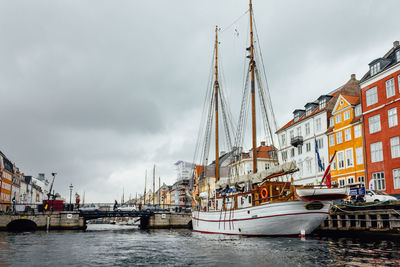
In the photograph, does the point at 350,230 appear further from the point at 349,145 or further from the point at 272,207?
the point at 349,145

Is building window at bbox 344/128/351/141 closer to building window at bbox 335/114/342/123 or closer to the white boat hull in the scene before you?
building window at bbox 335/114/342/123

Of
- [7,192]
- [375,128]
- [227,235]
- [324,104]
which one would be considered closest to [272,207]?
[227,235]

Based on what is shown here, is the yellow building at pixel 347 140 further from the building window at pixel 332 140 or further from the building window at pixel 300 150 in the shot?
the building window at pixel 300 150

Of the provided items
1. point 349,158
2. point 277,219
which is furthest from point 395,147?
point 277,219

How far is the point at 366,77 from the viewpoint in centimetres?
4741

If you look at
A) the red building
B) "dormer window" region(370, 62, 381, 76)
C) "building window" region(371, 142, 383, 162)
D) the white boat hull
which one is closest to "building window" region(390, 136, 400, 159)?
the red building

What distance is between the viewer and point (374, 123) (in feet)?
149

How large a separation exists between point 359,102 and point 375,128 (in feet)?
24.0

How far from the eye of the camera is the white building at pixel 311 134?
5750cm

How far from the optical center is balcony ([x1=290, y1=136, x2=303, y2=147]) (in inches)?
2430

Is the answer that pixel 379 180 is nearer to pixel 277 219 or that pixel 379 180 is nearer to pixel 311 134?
pixel 311 134

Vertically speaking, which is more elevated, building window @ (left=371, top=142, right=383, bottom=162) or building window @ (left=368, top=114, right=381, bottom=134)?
building window @ (left=368, top=114, right=381, bottom=134)

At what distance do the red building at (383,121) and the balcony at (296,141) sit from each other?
50.6 feet

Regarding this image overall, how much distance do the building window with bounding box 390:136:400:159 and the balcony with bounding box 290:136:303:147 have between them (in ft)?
66.0
